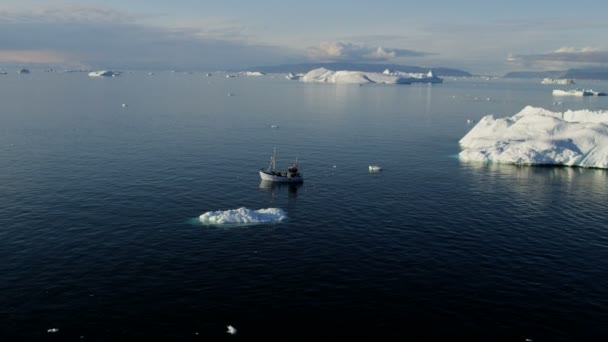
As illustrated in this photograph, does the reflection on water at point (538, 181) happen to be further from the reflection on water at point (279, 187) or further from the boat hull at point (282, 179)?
the reflection on water at point (279, 187)

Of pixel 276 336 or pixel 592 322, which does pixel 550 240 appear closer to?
pixel 592 322

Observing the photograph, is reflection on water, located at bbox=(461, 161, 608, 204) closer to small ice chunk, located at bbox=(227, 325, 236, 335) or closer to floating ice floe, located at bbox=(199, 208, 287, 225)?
floating ice floe, located at bbox=(199, 208, 287, 225)

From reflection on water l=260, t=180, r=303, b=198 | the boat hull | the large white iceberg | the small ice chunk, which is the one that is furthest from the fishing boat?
the small ice chunk

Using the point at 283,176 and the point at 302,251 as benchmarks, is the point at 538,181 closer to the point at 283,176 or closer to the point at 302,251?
the point at 283,176

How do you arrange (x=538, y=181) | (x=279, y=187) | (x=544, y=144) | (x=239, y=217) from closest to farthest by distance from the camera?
1. (x=239, y=217)
2. (x=279, y=187)
3. (x=538, y=181)
4. (x=544, y=144)

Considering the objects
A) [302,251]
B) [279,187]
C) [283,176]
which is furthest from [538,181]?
[302,251]

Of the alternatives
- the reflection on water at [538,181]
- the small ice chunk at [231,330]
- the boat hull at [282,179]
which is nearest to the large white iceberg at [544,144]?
the reflection on water at [538,181]
